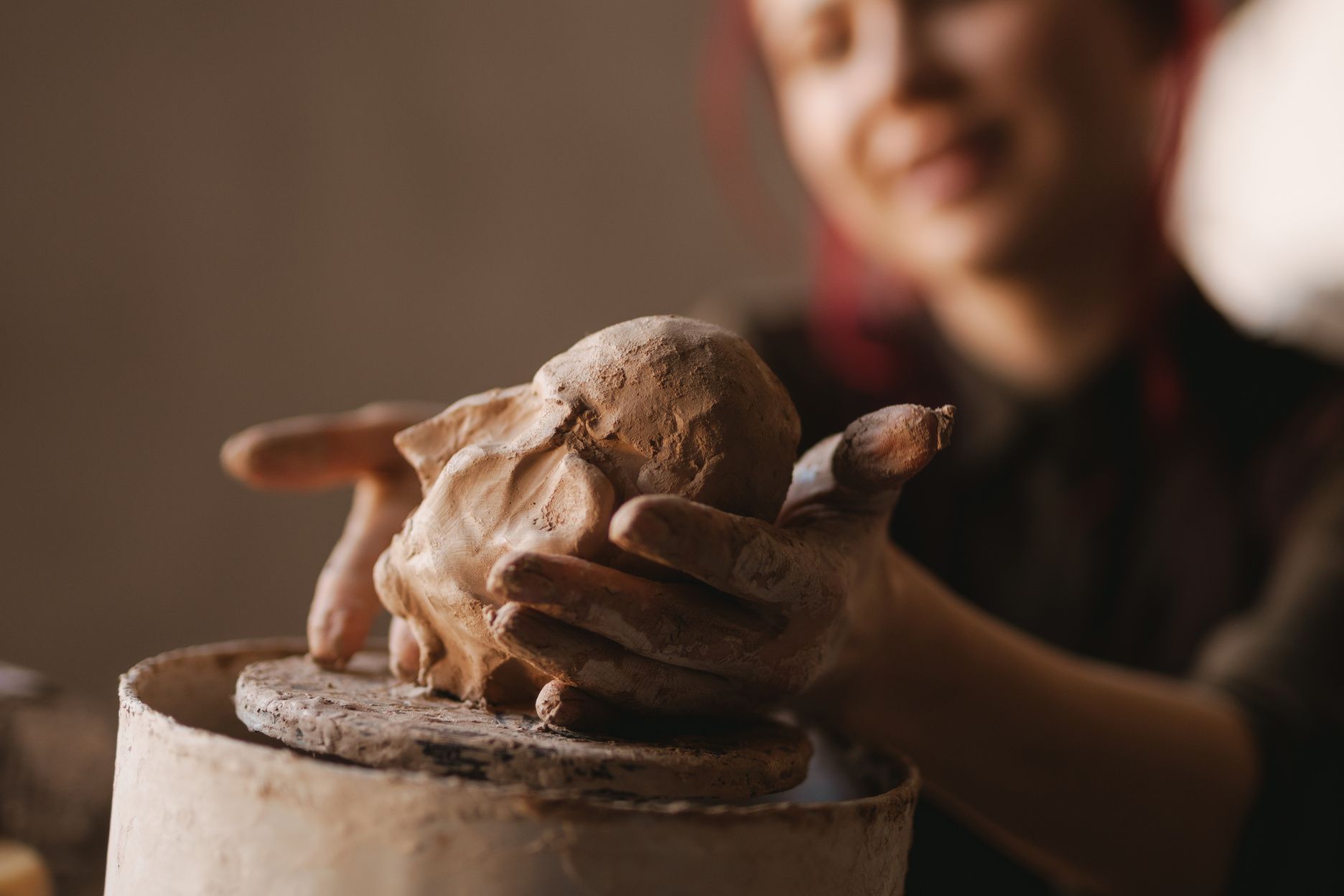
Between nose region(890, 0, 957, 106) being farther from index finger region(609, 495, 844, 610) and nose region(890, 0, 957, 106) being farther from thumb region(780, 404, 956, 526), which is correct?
index finger region(609, 495, 844, 610)

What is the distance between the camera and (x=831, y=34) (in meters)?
1.29

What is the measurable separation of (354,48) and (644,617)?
191cm

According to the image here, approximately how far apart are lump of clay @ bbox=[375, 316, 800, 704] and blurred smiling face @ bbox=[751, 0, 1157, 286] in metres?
0.82

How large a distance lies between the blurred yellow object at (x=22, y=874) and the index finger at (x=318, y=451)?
41cm

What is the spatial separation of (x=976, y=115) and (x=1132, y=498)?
0.62 meters

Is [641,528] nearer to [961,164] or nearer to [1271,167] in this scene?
[961,164]

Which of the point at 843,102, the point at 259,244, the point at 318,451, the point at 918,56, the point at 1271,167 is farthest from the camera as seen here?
the point at 1271,167

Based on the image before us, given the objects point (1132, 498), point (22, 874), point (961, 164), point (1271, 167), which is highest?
point (961, 164)

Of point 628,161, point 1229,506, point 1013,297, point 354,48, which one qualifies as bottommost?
point 1229,506

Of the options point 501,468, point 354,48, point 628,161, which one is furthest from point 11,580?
point 501,468

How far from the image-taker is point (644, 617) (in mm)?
486

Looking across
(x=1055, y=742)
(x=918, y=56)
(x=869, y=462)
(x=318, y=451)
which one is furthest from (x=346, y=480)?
(x=918, y=56)

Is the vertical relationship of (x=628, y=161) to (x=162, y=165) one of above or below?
below

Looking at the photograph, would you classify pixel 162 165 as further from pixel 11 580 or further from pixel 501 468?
pixel 501 468
